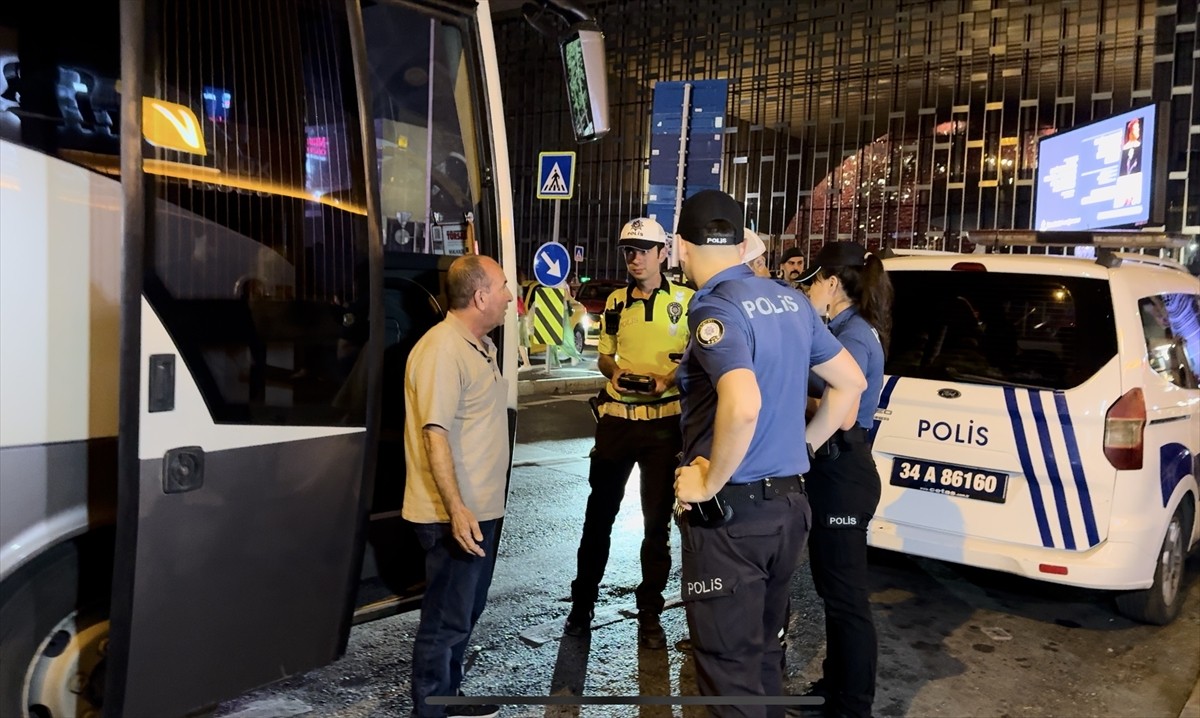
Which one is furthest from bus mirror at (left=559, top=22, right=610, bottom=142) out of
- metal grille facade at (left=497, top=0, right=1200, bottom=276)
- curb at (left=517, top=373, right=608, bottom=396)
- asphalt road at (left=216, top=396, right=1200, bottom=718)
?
metal grille facade at (left=497, top=0, right=1200, bottom=276)

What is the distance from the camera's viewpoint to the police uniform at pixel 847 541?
10.5 ft

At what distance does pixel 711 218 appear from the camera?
8.48ft

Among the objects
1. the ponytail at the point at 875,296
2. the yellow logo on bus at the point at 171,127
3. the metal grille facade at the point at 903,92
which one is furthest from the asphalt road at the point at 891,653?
the metal grille facade at the point at 903,92

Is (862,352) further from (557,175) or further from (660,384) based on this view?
(557,175)

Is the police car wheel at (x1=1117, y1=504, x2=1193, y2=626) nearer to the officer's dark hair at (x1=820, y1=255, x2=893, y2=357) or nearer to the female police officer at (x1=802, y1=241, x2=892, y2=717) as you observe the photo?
the female police officer at (x1=802, y1=241, x2=892, y2=717)

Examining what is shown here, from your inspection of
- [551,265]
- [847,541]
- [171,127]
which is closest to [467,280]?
[171,127]

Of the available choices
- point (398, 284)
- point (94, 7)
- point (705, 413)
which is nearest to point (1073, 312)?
point (705, 413)

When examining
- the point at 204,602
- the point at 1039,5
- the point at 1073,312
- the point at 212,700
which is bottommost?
Result: the point at 212,700

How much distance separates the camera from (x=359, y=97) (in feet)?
9.50

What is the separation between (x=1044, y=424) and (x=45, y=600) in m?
3.87

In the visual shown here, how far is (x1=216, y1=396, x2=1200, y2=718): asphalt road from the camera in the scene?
364 cm

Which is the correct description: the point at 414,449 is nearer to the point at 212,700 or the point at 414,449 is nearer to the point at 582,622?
the point at 212,700

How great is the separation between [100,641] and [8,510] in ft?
1.89

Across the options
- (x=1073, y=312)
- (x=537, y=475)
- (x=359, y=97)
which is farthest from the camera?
(x=537, y=475)
